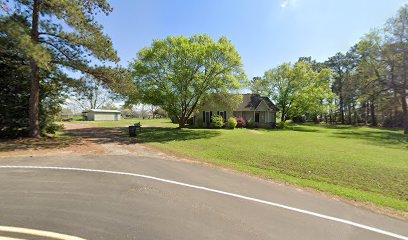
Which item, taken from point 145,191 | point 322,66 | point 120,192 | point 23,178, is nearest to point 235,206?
point 145,191

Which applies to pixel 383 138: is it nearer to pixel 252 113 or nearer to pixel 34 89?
pixel 252 113

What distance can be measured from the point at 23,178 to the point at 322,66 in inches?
2551

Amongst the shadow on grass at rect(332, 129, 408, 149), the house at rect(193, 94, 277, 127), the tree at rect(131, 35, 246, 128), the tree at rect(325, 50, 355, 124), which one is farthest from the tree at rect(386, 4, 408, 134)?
the tree at rect(325, 50, 355, 124)

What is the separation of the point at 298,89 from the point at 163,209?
124 ft

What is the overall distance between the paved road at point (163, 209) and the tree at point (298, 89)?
33.3 metres

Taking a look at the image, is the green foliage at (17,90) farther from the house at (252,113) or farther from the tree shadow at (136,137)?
the house at (252,113)

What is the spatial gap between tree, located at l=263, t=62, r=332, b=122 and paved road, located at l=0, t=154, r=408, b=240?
33289mm

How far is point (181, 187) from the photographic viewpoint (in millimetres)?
6305

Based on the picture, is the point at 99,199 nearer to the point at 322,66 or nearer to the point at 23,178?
the point at 23,178

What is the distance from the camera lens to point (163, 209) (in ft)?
15.6

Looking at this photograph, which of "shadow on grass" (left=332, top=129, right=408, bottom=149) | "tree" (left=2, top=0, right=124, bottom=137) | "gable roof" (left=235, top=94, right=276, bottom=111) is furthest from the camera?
"gable roof" (left=235, top=94, right=276, bottom=111)

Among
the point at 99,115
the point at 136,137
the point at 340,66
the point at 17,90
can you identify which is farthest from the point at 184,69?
the point at 340,66

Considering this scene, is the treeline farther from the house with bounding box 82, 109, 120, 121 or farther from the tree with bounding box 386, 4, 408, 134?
the house with bounding box 82, 109, 120, 121

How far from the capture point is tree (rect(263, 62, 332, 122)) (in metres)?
36.9
